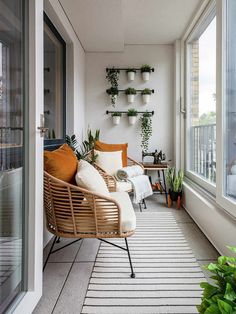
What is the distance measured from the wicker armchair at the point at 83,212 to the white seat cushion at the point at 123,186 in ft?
4.33

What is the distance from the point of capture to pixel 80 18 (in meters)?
3.13

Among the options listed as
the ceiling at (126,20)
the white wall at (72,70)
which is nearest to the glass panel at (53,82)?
the white wall at (72,70)

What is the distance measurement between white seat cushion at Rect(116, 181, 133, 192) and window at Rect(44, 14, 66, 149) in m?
0.90

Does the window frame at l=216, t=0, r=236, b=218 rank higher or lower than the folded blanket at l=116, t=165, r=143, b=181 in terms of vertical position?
higher

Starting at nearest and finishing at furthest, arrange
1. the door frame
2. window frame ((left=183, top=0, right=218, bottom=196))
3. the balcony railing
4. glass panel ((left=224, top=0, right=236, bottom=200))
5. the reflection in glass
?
the reflection in glass < the door frame < glass panel ((left=224, top=0, right=236, bottom=200)) < window frame ((left=183, top=0, right=218, bottom=196)) < the balcony railing

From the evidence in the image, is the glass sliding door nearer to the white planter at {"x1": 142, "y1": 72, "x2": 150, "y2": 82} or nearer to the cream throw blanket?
the cream throw blanket

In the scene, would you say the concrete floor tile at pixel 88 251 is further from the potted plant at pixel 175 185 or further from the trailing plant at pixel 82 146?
the potted plant at pixel 175 185

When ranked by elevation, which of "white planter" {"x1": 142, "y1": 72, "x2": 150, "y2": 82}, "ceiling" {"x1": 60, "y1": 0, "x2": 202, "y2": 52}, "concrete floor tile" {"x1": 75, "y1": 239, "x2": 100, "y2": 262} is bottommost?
"concrete floor tile" {"x1": 75, "y1": 239, "x2": 100, "y2": 262}

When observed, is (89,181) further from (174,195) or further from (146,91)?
(146,91)

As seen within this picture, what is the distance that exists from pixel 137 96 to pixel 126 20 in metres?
1.31

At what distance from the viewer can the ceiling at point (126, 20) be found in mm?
2908

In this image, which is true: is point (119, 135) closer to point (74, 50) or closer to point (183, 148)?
point (183, 148)

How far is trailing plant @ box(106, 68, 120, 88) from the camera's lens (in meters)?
4.58

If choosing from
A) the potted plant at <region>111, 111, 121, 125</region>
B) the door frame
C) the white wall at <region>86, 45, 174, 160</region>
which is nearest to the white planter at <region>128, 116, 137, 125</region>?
the white wall at <region>86, 45, 174, 160</region>
